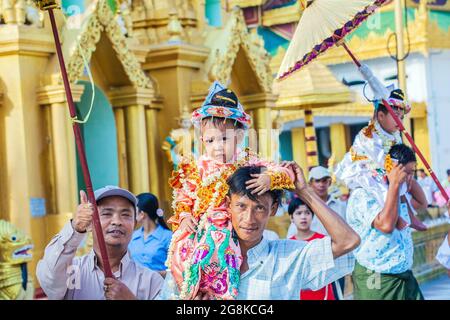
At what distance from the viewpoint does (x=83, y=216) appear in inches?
179

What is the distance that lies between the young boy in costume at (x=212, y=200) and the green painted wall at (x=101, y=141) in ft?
19.1

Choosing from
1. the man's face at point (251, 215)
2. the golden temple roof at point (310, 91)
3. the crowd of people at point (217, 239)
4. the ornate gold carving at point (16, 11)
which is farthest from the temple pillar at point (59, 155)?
the man's face at point (251, 215)

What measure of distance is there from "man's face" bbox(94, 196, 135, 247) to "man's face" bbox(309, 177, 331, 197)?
13.8 feet

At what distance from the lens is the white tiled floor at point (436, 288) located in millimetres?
11077

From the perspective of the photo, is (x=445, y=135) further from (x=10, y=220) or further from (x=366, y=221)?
(x=366, y=221)

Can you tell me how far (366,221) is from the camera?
6695mm

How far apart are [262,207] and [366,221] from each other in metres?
2.25

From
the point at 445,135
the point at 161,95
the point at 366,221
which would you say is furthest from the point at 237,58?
the point at 445,135

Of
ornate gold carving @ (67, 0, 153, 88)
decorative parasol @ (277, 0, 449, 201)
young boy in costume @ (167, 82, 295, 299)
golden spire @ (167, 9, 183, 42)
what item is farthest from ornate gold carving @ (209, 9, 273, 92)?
young boy in costume @ (167, 82, 295, 299)

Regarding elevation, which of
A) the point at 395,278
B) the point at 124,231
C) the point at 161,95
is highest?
the point at 161,95

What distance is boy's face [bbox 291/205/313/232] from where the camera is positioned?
26.2 ft

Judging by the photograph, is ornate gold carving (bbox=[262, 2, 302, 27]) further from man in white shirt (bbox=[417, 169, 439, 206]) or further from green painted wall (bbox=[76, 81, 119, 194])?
green painted wall (bbox=[76, 81, 119, 194])

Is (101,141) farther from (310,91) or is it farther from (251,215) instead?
(251,215)

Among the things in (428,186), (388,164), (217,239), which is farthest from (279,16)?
(217,239)
